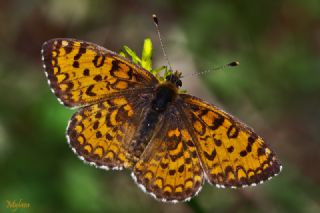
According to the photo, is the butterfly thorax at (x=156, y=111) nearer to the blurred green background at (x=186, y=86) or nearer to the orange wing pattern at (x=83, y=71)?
the orange wing pattern at (x=83, y=71)


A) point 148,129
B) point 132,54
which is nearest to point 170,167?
point 148,129

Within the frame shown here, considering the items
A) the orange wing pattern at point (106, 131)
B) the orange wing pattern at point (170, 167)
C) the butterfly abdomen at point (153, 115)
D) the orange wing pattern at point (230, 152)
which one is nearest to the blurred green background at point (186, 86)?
the orange wing pattern at point (106, 131)

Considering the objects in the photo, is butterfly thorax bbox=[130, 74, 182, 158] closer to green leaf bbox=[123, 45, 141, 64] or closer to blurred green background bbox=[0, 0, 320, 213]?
green leaf bbox=[123, 45, 141, 64]

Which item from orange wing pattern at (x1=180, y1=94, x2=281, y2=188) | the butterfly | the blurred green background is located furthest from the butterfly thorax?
the blurred green background

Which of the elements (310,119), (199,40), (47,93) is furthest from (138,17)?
(310,119)

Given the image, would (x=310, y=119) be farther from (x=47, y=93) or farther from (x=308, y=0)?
(x=47, y=93)
